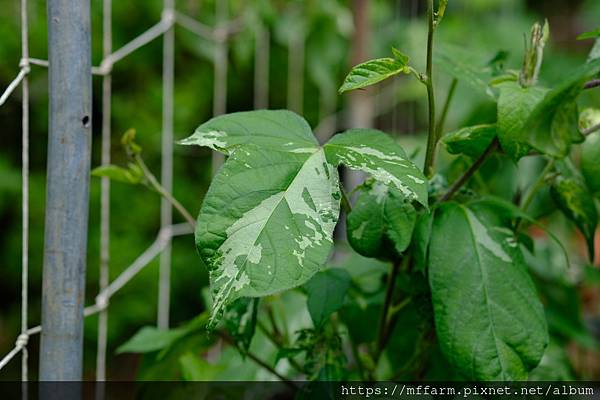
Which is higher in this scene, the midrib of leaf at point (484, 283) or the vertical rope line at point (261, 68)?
the vertical rope line at point (261, 68)

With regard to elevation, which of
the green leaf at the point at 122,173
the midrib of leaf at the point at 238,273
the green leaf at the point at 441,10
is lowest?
the midrib of leaf at the point at 238,273

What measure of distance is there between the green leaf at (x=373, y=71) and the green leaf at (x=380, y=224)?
0.41ft

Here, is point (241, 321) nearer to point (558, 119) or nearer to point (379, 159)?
point (379, 159)

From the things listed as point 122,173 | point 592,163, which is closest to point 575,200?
point 592,163

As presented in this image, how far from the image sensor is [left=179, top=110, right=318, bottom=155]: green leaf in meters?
0.62

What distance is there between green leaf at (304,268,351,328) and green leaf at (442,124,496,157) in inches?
7.3

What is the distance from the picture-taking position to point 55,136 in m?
0.69

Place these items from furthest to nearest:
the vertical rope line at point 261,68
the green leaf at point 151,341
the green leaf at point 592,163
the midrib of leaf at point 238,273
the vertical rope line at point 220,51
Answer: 1. the vertical rope line at point 261,68
2. the vertical rope line at point 220,51
3. the green leaf at point 151,341
4. the green leaf at point 592,163
5. the midrib of leaf at point 238,273

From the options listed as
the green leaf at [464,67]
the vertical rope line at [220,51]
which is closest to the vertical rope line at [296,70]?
the vertical rope line at [220,51]

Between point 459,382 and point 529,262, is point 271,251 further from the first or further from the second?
point 529,262

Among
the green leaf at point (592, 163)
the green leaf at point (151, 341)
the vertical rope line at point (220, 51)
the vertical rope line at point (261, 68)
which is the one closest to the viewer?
the green leaf at point (592, 163)

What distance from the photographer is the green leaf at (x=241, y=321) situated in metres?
0.77

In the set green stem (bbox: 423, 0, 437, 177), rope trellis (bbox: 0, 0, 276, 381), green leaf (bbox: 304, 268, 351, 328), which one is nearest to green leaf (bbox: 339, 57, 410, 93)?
green stem (bbox: 423, 0, 437, 177)

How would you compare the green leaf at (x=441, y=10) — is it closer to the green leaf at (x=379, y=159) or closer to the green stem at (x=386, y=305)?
the green leaf at (x=379, y=159)
